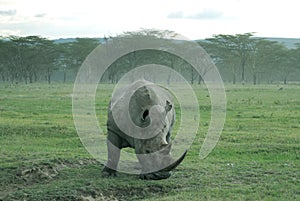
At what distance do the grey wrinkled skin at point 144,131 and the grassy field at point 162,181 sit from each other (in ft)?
1.38

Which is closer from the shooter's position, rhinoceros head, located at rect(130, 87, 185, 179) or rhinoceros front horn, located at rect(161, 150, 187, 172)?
rhinoceros front horn, located at rect(161, 150, 187, 172)

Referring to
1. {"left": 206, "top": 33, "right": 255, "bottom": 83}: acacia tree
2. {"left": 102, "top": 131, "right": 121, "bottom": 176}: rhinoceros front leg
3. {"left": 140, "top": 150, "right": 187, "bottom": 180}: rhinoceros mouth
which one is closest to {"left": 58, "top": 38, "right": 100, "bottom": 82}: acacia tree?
{"left": 206, "top": 33, "right": 255, "bottom": 83}: acacia tree

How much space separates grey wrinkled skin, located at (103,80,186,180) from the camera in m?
7.44

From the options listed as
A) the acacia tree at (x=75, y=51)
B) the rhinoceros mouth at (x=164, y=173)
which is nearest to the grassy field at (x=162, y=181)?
the rhinoceros mouth at (x=164, y=173)

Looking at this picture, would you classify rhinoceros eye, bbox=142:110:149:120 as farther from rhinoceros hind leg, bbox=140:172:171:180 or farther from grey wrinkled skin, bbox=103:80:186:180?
rhinoceros hind leg, bbox=140:172:171:180

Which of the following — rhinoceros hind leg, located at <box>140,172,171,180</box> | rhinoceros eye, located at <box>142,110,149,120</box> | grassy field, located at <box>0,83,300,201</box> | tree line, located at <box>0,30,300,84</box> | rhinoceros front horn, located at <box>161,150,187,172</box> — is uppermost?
tree line, located at <box>0,30,300,84</box>

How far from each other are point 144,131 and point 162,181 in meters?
1.16

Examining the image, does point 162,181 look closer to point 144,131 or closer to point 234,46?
point 144,131

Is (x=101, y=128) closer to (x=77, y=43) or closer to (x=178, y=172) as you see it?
(x=178, y=172)

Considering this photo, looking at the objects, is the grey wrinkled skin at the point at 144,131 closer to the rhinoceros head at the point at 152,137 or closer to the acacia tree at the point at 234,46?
the rhinoceros head at the point at 152,137

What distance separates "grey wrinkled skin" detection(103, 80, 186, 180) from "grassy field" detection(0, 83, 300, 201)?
0.42 m

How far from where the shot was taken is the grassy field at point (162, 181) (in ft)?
25.1

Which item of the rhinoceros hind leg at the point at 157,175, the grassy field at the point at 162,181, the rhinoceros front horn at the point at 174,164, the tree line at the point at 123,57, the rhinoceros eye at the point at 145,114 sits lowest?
the grassy field at the point at 162,181

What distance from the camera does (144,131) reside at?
771 cm
